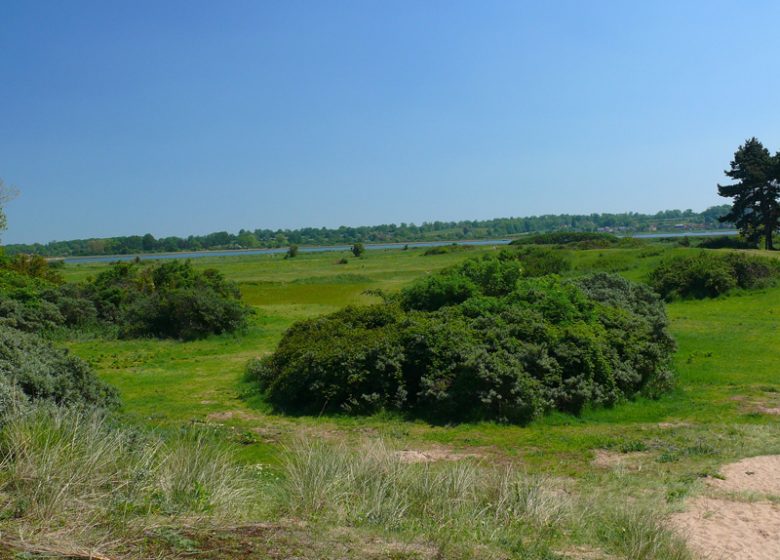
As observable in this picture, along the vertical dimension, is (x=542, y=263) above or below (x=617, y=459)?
above

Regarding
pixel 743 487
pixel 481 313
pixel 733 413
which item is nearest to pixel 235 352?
pixel 481 313

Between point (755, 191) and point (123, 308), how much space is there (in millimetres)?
42723

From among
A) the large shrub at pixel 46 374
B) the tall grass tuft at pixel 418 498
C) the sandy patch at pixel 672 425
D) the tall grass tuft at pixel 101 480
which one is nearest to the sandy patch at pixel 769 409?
the sandy patch at pixel 672 425

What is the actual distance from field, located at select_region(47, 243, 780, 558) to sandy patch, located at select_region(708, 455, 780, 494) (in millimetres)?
174

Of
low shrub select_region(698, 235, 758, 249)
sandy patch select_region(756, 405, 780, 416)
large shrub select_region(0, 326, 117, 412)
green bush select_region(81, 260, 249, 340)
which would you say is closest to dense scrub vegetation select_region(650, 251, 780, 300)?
low shrub select_region(698, 235, 758, 249)

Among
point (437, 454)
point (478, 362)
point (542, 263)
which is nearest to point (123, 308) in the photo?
point (478, 362)

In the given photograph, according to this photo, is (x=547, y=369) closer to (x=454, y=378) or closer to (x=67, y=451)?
(x=454, y=378)

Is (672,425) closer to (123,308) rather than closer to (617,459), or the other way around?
(617,459)

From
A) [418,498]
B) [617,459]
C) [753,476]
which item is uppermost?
[418,498]

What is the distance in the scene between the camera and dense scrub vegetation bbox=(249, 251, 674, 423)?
483 inches

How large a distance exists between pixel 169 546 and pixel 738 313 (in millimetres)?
24789

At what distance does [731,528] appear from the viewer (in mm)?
6660

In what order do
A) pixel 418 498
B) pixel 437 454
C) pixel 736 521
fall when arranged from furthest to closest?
pixel 437 454 → pixel 736 521 → pixel 418 498

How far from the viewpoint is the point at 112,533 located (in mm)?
4426
